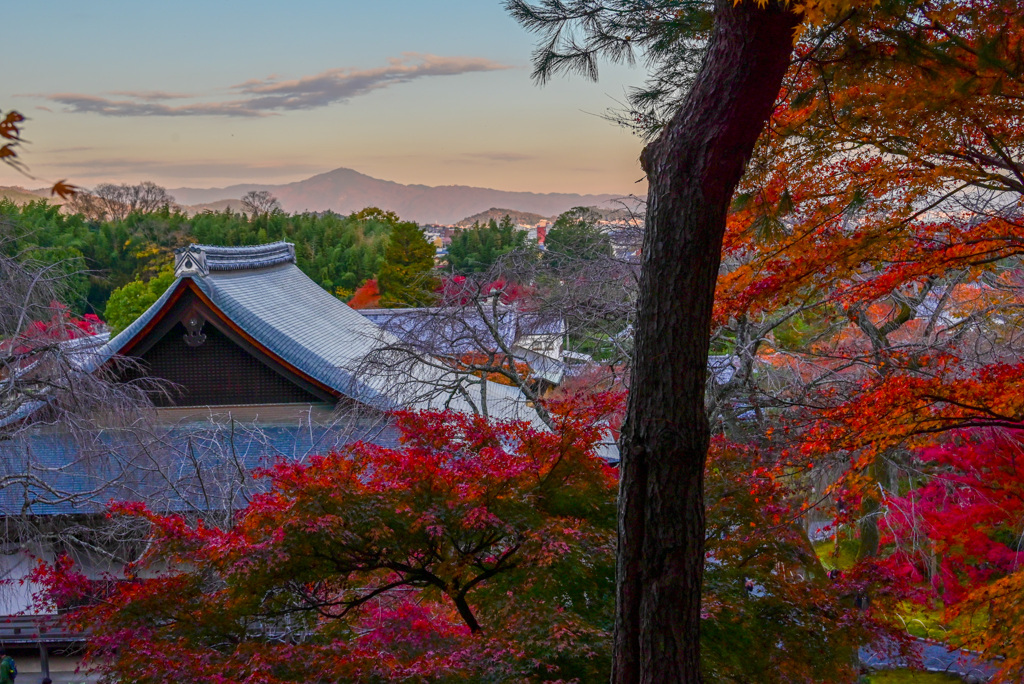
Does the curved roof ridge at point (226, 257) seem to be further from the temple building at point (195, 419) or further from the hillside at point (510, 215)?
the hillside at point (510, 215)

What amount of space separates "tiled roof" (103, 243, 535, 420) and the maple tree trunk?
449cm

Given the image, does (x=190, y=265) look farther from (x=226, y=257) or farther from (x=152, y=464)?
(x=152, y=464)

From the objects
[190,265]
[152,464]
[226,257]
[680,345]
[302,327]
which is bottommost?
[152,464]

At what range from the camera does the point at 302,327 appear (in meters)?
13.2

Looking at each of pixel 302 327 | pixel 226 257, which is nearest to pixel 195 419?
pixel 302 327

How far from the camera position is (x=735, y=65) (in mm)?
3277

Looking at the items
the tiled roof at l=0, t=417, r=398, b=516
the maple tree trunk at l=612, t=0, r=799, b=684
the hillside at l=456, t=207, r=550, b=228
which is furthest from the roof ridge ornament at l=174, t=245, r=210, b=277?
the hillside at l=456, t=207, r=550, b=228

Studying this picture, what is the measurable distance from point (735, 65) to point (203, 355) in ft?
31.8

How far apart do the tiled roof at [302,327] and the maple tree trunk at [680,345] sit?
14.7ft

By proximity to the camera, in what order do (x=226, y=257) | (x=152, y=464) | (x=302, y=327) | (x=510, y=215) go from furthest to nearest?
(x=510, y=215) < (x=226, y=257) < (x=302, y=327) < (x=152, y=464)

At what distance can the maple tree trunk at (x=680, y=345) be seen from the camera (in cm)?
331

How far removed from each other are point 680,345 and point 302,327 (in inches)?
423

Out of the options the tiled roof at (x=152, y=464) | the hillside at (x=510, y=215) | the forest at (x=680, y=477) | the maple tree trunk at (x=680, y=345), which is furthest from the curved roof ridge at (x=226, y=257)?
the hillside at (x=510, y=215)

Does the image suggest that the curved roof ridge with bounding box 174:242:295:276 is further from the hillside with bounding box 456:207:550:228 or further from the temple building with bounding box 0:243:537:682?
the hillside with bounding box 456:207:550:228
